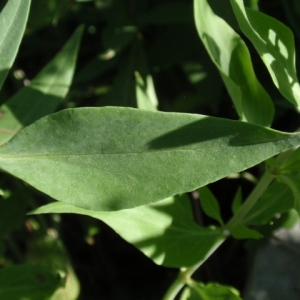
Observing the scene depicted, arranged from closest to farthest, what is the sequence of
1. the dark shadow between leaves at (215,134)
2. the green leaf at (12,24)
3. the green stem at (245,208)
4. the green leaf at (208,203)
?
the dark shadow between leaves at (215,134) → the green leaf at (12,24) → the green stem at (245,208) → the green leaf at (208,203)

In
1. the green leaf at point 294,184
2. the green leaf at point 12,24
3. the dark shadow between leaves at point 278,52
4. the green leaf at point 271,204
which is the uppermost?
the green leaf at point 12,24

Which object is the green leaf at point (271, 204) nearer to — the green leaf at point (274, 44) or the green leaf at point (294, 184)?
the green leaf at point (294, 184)

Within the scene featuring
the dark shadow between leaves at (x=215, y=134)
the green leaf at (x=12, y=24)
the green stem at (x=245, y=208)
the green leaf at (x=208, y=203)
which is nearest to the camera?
the dark shadow between leaves at (x=215, y=134)

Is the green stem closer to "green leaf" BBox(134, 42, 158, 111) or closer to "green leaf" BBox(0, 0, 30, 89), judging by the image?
"green leaf" BBox(134, 42, 158, 111)

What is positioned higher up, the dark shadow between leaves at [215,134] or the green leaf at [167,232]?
the dark shadow between leaves at [215,134]

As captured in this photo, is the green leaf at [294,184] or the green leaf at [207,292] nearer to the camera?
the green leaf at [294,184]

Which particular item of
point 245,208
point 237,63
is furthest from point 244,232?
point 237,63

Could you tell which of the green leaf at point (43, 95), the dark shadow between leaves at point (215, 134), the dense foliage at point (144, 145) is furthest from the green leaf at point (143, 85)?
the dark shadow between leaves at point (215, 134)

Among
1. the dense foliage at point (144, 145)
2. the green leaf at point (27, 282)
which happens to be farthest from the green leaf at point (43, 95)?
the green leaf at point (27, 282)
